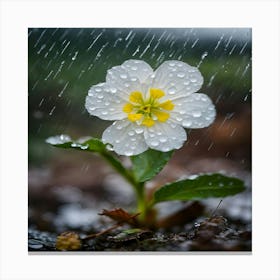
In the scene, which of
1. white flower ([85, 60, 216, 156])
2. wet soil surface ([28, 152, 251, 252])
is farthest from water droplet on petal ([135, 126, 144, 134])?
wet soil surface ([28, 152, 251, 252])

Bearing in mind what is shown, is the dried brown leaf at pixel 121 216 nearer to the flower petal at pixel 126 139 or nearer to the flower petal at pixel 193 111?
the flower petal at pixel 126 139

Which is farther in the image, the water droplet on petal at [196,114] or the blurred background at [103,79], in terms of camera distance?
the blurred background at [103,79]

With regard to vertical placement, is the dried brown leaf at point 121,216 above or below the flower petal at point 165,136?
below

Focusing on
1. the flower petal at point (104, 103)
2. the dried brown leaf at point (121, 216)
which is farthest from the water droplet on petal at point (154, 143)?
the dried brown leaf at point (121, 216)

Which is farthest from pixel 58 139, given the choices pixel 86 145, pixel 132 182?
pixel 132 182

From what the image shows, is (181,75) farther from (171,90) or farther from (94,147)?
(94,147)
